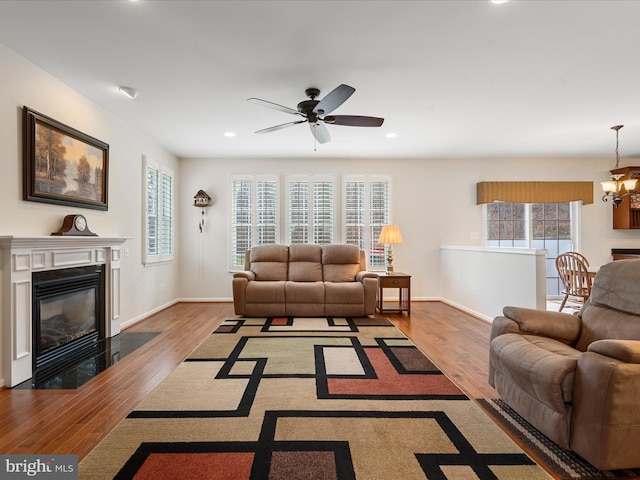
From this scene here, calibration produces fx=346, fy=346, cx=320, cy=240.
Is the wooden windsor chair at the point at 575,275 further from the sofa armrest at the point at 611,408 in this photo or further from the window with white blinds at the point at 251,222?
the window with white blinds at the point at 251,222

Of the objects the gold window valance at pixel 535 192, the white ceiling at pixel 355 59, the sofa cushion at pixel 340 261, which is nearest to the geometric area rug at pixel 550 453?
the white ceiling at pixel 355 59

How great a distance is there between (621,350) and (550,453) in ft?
2.20

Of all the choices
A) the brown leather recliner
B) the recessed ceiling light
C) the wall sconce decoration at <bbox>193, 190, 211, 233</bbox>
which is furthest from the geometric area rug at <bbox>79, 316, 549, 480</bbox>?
the wall sconce decoration at <bbox>193, 190, 211, 233</bbox>

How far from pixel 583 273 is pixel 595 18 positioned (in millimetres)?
3165

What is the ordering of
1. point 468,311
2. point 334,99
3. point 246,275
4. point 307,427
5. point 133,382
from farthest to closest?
point 468,311 → point 246,275 → point 334,99 → point 133,382 → point 307,427

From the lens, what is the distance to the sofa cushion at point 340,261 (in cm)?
547

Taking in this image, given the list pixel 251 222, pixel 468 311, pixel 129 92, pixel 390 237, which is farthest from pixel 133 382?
pixel 468 311

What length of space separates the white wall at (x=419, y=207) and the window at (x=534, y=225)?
204 mm

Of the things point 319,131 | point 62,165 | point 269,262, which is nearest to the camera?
point 62,165

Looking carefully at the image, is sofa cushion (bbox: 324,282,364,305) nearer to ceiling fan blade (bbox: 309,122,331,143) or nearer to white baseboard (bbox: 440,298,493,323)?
white baseboard (bbox: 440,298,493,323)

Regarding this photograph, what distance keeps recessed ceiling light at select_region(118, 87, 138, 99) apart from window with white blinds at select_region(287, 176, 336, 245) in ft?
10.1

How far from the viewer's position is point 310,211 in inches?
247

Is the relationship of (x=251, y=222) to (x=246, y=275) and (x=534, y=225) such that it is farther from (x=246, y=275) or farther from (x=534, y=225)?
(x=534, y=225)

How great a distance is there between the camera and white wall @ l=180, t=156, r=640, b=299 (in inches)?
246
